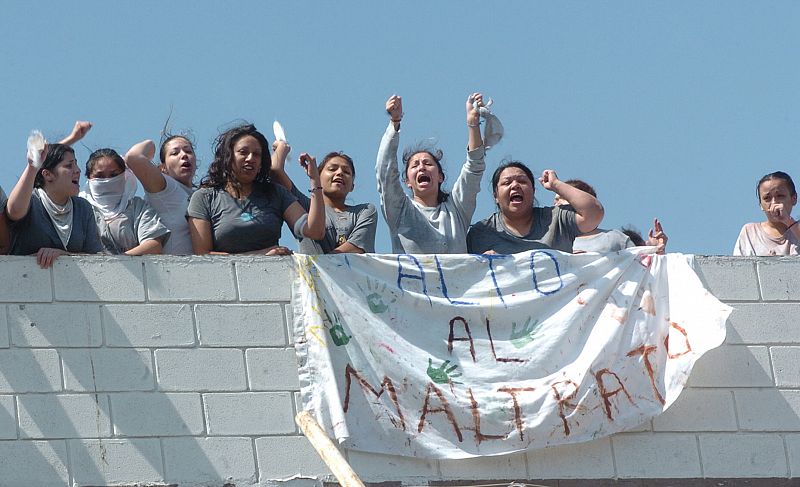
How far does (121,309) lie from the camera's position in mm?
8852

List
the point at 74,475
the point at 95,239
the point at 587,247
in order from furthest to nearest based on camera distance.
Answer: the point at 587,247 → the point at 95,239 → the point at 74,475

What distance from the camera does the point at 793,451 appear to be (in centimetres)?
913

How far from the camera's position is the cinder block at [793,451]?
29.8 ft

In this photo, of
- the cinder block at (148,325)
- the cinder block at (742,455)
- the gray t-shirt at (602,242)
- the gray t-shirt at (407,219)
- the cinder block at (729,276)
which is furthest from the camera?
the gray t-shirt at (602,242)

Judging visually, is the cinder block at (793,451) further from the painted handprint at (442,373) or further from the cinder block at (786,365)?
the painted handprint at (442,373)

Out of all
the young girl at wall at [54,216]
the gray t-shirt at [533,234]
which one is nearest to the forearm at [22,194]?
the young girl at wall at [54,216]

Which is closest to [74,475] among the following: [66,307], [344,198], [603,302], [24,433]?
[24,433]

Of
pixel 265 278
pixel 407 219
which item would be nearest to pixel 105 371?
pixel 265 278

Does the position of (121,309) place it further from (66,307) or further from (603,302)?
(603,302)

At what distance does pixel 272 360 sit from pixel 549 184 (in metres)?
2.06

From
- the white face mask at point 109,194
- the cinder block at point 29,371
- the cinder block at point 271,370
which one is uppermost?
the white face mask at point 109,194

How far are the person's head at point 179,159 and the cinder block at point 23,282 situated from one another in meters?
1.27

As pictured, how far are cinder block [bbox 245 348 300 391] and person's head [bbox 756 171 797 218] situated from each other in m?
3.20

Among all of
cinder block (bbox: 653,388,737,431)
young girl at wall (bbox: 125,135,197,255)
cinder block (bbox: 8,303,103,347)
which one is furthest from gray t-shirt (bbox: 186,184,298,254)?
cinder block (bbox: 653,388,737,431)
